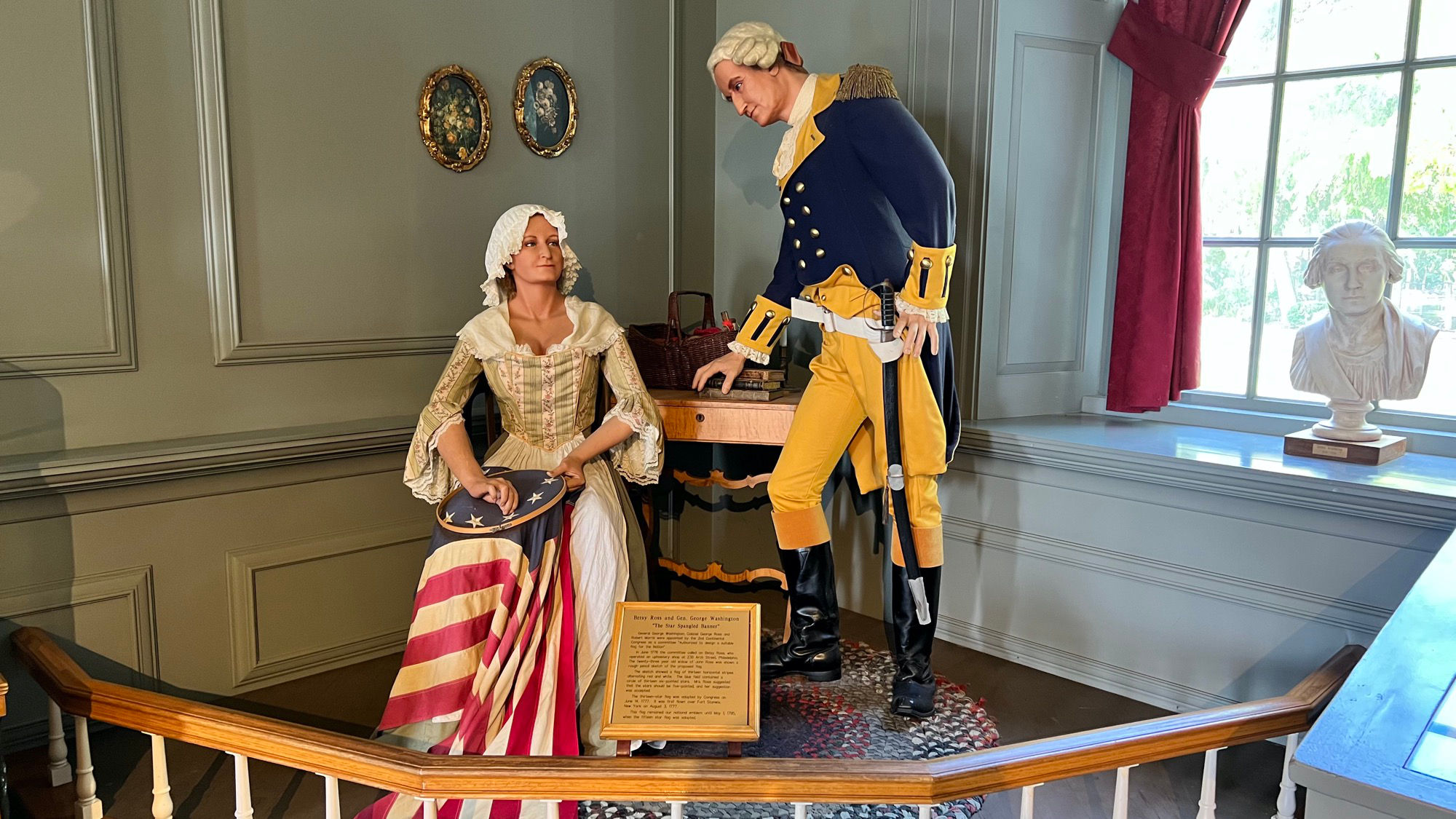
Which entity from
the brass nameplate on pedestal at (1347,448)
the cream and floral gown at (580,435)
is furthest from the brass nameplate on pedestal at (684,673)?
the brass nameplate on pedestal at (1347,448)

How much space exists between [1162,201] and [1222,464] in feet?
3.28

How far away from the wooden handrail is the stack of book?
140 cm

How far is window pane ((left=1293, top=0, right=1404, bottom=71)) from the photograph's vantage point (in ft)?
10.1

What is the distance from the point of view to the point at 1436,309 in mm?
3031

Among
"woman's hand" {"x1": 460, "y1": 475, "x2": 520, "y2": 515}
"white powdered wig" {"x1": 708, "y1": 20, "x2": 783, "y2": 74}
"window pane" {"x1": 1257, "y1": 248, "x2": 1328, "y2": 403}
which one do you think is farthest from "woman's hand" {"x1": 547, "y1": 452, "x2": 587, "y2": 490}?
"window pane" {"x1": 1257, "y1": 248, "x2": 1328, "y2": 403}

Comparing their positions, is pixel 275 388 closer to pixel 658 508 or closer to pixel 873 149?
pixel 658 508

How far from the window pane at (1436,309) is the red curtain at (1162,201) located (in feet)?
1.92

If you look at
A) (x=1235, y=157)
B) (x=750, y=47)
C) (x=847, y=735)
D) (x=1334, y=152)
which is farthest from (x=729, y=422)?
(x=1334, y=152)

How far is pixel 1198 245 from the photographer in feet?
11.1

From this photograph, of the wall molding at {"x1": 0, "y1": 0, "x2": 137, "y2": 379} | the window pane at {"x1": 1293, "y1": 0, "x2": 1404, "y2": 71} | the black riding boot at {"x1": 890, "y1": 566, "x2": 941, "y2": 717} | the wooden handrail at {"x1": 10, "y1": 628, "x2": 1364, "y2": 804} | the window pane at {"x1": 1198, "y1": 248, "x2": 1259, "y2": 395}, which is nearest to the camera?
the wooden handrail at {"x1": 10, "y1": 628, "x2": 1364, "y2": 804}

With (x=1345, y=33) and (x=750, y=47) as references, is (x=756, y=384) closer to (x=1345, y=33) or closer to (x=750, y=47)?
(x=750, y=47)

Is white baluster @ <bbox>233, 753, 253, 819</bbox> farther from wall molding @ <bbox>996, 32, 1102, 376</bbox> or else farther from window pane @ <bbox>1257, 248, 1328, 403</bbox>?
window pane @ <bbox>1257, 248, 1328, 403</bbox>

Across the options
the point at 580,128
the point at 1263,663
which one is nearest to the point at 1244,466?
the point at 1263,663

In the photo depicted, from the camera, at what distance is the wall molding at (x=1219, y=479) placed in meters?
2.52
